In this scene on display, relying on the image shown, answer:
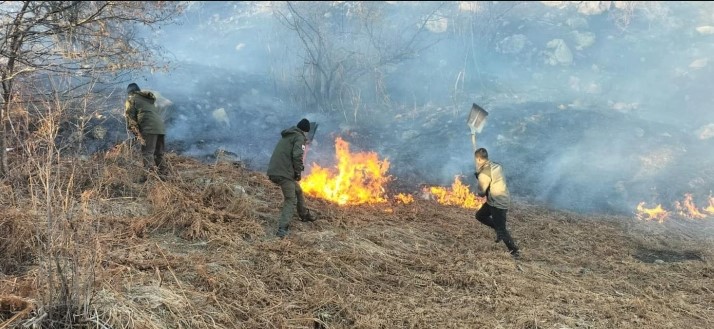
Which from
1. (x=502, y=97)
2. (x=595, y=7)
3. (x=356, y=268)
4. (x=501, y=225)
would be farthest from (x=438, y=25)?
(x=356, y=268)

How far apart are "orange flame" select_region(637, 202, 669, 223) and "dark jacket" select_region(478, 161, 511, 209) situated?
464 centimetres

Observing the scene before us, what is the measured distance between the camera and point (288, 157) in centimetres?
650

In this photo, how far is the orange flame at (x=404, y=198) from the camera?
9016 mm

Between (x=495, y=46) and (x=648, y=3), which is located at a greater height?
(x=648, y=3)

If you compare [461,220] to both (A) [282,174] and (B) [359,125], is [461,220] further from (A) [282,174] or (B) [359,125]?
(B) [359,125]

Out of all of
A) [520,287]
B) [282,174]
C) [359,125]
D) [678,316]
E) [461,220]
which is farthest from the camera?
[359,125]

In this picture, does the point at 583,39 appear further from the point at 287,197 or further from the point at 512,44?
the point at 287,197

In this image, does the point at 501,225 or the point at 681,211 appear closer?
the point at 501,225

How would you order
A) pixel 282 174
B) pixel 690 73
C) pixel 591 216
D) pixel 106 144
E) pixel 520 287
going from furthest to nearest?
1. pixel 690 73
2. pixel 106 144
3. pixel 591 216
4. pixel 282 174
5. pixel 520 287

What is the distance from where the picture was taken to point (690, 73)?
16.0 m

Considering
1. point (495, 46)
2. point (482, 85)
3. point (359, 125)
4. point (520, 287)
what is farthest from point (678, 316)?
point (495, 46)

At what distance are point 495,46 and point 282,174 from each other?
50.9ft

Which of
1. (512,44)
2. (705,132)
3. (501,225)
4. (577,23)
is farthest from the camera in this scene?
(577,23)

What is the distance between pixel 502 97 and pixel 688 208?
24.9 feet
